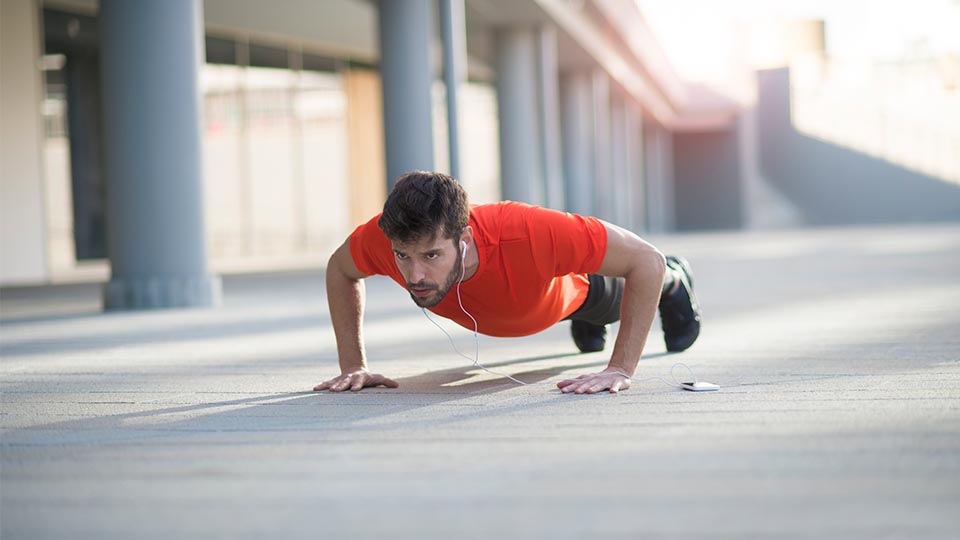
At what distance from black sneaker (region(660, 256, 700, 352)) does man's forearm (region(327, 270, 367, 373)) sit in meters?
1.61

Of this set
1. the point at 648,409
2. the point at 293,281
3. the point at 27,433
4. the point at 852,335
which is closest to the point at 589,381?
the point at 648,409

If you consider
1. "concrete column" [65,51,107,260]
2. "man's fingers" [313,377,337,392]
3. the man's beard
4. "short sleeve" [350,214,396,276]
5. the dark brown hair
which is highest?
"concrete column" [65,51,107,260]

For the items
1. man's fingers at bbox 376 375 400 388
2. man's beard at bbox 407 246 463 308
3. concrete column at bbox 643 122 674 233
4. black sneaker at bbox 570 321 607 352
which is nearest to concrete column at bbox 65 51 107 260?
black sneaker at bbox 570 321 607 352

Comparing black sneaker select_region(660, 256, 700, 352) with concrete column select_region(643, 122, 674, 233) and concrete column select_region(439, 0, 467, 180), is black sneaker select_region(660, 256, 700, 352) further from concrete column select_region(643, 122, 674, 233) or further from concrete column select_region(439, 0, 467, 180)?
concrete column select_region(643, 122, 674, 233)

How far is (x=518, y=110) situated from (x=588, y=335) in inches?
516

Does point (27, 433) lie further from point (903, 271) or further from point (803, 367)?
point (903, 271)

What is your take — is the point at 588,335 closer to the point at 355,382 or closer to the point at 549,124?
the point at 355,382

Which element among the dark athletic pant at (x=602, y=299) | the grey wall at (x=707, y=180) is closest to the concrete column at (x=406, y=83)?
the dark athletic pant at (x=602, y=299)

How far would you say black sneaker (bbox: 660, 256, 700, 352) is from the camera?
4.93 m

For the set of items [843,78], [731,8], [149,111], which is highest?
[731,8]

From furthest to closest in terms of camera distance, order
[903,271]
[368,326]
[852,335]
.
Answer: [903,271]
[368,326]
[852,335]

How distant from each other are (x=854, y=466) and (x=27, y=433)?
2430mm

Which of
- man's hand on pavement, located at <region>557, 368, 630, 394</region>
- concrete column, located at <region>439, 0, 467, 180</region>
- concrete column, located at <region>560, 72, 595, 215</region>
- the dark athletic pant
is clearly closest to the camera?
man's hand on pavement, located at <region>557, 368, 630, 394</region>

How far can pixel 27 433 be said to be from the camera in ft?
10.5
